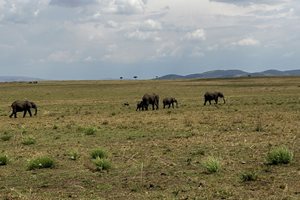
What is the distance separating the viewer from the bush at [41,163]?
1614 centimetres

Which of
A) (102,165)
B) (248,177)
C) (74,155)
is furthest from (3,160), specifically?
(248,177)

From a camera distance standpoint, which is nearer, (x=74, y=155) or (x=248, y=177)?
(x=248, y=177)

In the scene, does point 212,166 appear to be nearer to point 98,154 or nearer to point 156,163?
point 156,163

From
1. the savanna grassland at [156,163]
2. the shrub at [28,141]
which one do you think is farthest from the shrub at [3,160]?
the shrub at [28,141]

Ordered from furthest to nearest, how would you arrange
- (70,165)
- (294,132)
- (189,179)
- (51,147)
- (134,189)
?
(294,132)
(51,147)
(70,165)
(189,179)
(134,189)

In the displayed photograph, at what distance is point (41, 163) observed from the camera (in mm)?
16297

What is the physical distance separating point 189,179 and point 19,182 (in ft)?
16.2

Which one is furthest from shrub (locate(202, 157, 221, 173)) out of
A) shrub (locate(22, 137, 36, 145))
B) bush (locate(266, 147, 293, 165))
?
shrub (locate(22, 137, 36, 145))

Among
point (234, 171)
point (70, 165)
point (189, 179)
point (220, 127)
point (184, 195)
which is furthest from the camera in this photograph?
point (220, 127)

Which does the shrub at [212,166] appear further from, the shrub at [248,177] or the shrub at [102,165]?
the shrub at [102,165]

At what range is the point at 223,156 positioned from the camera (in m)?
17.2

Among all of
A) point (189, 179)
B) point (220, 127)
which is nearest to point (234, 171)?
point (189, 179)

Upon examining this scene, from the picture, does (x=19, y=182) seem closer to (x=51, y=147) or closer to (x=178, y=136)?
(x=51, y=147)

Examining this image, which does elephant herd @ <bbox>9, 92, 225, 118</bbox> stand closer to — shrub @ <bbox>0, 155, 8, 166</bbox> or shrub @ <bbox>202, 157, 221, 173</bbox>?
shrub @ <bbox>0, 155, 8, 166</bbox>
